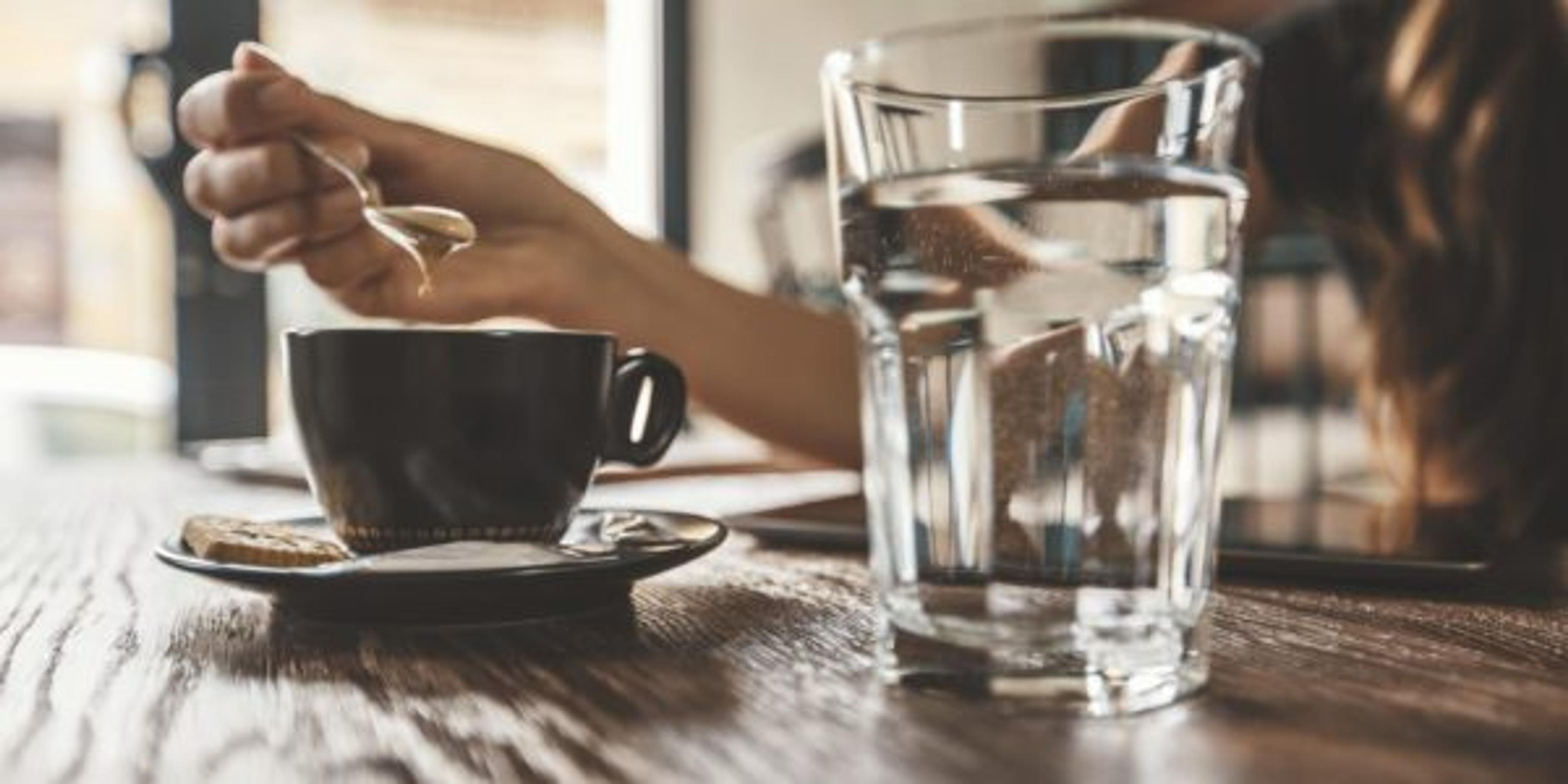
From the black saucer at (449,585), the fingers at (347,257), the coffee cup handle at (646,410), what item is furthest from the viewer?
the fingers at (347,257)

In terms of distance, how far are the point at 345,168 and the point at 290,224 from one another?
69 mm

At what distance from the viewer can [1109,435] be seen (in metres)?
0.33

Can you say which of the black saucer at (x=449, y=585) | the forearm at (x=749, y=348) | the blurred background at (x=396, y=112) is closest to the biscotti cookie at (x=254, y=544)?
the black saucer at (x=449, y=585)

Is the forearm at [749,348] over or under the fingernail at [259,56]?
under

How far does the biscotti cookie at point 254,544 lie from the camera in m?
0.42

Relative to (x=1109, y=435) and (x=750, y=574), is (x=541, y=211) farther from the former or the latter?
(x=1109, y=435)

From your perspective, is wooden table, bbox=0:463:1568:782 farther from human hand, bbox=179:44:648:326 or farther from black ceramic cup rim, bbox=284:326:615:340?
human hand, bbox=179:44:648:326

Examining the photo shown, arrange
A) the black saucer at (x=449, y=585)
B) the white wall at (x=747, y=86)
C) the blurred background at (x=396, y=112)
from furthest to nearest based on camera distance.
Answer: the white wall at (x=747, y=86) < the blurred background at (x=396, y=112) < the black saucer at (x=449, y=585)

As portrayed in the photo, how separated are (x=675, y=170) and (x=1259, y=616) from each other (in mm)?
3064

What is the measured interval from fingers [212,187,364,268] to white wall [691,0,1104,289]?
2600 millimetres

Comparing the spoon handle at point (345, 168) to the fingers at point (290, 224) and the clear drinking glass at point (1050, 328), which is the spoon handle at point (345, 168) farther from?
the clear drinking glass at point (1050, 328)

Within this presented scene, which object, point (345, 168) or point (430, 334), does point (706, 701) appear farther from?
point (345, 168)

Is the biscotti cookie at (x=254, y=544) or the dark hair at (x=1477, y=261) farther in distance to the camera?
the dark hair at (x=1477, y=261)

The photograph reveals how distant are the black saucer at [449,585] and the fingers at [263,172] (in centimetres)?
18
